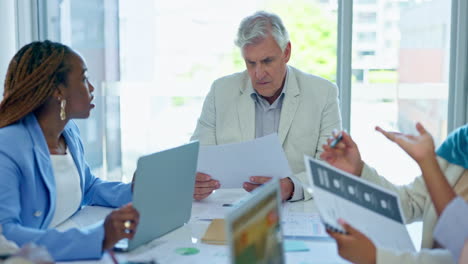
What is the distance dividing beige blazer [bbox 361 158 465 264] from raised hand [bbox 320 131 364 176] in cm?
6

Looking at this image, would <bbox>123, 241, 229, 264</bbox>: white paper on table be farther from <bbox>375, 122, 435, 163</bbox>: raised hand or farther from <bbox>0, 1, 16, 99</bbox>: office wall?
<bbox>0, 1, 16, 99</bbox>: office wall

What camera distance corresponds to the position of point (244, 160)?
2289 mm

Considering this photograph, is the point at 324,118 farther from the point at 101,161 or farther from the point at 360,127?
the point at 101,161

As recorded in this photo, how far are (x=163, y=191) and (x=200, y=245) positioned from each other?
0.21 meters

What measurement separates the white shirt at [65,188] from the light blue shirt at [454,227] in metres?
1.30

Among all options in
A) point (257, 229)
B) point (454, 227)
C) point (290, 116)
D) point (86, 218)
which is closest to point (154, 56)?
point (290, 116)

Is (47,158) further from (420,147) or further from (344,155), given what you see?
(420,147)

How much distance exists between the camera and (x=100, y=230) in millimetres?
1718

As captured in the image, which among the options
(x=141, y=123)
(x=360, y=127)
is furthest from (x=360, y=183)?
(x=141, y=123)

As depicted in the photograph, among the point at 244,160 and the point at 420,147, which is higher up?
the point at 420,147

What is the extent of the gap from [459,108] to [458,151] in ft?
7.41

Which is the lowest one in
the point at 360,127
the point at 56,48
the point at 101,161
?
the point at 101,161

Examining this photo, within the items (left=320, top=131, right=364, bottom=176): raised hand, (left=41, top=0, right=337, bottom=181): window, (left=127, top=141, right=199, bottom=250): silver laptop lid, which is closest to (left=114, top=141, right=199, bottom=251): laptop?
(left=127, top=141, right=199, bottom=250): silver laptop lid

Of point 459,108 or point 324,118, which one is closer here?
point 324,118
